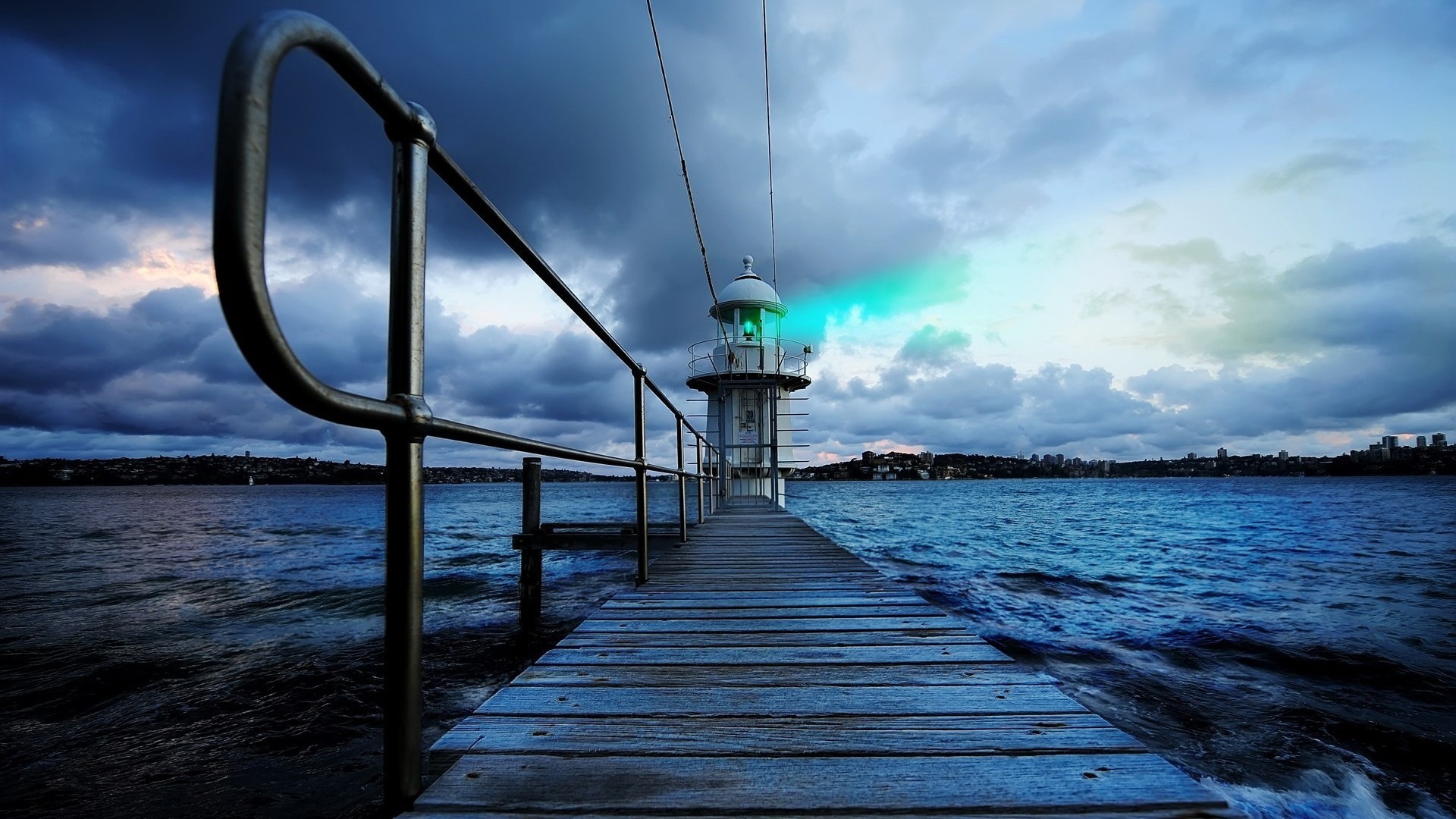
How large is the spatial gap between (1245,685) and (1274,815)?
102 inches

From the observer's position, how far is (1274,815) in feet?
9.16

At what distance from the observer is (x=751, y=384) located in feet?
49.0

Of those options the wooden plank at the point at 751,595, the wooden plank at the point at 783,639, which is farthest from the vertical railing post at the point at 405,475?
the wooden plank at the point at 751,595

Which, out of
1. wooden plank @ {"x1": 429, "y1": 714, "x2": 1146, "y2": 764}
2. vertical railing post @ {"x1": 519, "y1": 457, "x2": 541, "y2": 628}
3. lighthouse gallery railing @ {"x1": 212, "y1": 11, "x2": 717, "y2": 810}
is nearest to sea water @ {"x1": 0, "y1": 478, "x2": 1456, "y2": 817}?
vertical railing post @ {"x1": 519, "y1": 457, "x2": 541, "y2": 628}

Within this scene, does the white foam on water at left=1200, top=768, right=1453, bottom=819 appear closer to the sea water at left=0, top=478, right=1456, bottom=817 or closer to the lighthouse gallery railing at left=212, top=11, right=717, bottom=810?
the sea water at left=0, top=478, right=1456, bottom=817

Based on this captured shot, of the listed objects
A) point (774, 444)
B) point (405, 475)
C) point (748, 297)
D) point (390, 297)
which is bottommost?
point (405, 475)

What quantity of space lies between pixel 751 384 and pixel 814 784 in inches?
548

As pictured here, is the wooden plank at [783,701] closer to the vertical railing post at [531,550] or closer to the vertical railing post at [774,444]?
the vertical railing post at [531,550]

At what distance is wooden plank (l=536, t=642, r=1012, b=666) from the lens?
179 cm

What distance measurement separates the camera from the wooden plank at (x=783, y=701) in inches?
55.0

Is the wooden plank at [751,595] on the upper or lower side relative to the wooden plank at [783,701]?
lower

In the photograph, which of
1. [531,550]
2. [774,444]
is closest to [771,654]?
[531,550]

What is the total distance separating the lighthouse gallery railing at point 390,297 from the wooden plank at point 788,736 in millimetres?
263

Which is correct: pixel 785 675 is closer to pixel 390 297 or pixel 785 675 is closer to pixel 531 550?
pixel 390 297
